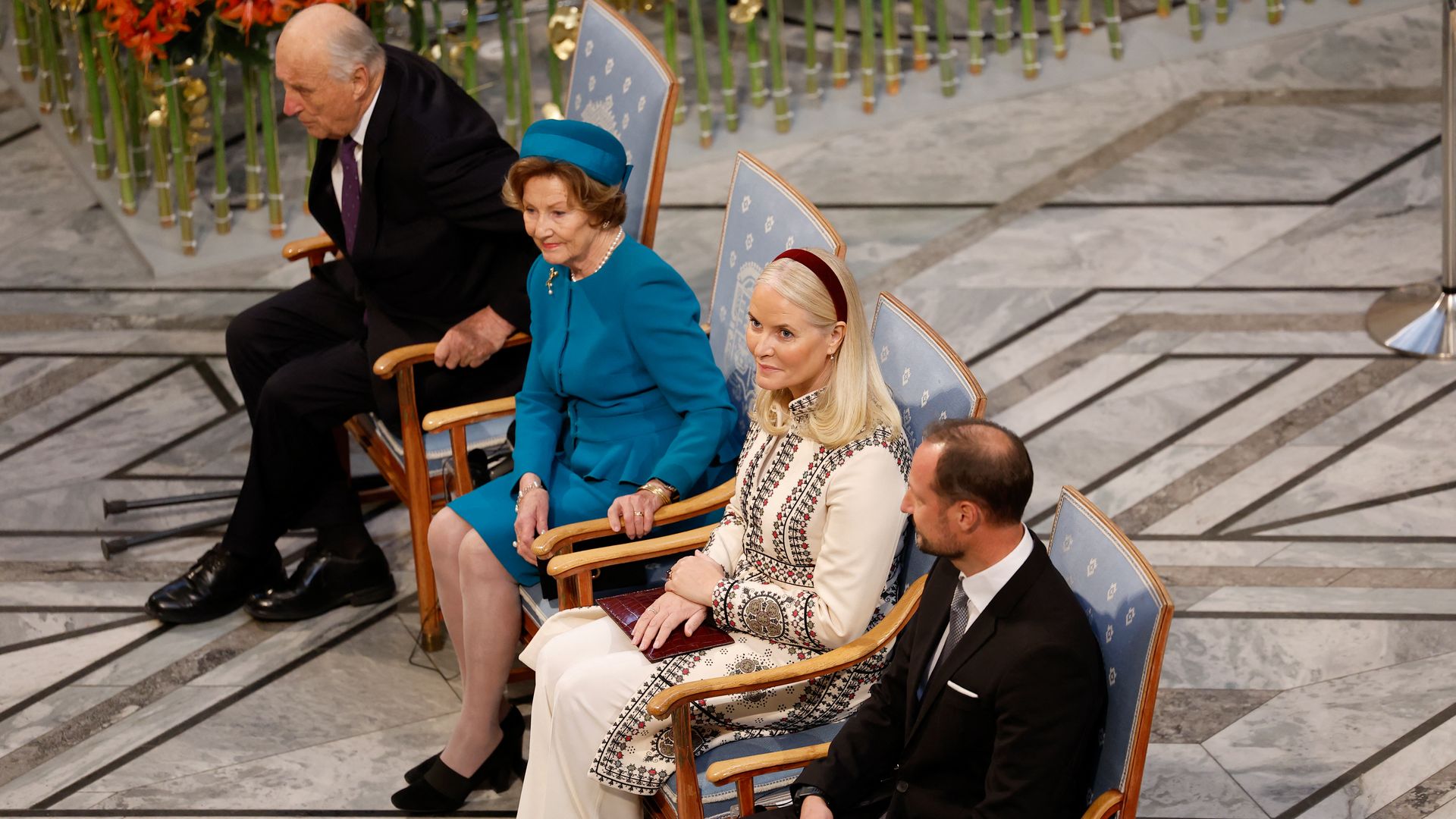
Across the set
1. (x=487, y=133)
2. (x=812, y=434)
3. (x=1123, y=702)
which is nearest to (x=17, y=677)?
(x=487, y=133)

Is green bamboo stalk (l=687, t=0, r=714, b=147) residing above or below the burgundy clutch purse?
above

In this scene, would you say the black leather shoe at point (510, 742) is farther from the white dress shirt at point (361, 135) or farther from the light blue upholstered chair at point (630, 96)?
the white dress shirt at point (361, 135)

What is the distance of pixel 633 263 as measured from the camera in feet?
10.8

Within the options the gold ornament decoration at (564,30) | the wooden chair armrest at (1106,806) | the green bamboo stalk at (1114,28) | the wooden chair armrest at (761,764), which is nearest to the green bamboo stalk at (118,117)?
the gold ornament decoration at (564,30)

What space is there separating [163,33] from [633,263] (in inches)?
80.3

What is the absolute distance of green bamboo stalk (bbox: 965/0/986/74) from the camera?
6.09 meters

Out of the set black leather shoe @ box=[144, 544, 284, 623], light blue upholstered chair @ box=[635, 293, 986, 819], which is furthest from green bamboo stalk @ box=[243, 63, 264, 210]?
light blue upholstered chair @ box=[635, 293, 986, 819]

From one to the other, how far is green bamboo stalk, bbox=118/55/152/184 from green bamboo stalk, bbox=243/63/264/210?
316 mm

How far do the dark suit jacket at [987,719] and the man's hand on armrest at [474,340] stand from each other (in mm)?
1473

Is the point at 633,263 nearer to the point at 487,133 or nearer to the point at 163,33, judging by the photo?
the point at 487,133

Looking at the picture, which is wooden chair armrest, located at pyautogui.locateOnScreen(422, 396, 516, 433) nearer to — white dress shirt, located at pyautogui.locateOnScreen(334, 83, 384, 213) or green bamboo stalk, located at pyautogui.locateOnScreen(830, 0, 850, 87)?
white dress shirt, located at pyautogui.locateOnScreen(334, 83, 384, 213)

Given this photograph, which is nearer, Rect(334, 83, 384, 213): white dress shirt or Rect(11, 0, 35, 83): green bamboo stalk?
Rect(334, 83, 384, 213): white dress shirt

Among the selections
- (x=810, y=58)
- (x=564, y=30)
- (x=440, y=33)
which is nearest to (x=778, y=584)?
(x=564, y=30)

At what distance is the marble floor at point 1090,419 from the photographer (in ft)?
11.5
